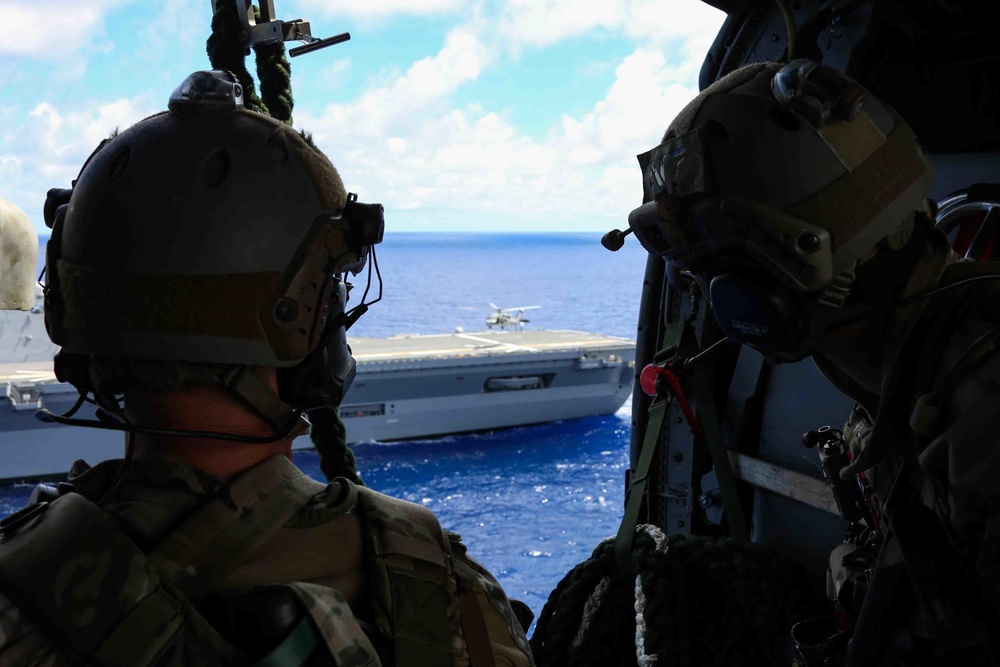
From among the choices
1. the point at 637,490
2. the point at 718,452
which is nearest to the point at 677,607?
the point at 637,490

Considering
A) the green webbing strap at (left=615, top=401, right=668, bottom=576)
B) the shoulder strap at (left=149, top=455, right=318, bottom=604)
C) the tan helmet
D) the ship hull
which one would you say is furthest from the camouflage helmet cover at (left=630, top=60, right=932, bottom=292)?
the ship hull

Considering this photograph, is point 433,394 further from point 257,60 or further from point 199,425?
point 199,425

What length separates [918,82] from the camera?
3156 mm

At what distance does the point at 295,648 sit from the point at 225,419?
41 cm

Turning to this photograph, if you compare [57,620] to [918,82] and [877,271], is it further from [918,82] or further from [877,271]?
[918,82]

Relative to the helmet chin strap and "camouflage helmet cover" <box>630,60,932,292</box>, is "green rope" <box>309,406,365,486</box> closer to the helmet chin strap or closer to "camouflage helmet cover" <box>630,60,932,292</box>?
the helmet chin strap

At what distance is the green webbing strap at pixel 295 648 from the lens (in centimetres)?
119

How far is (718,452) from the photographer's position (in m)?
3.25

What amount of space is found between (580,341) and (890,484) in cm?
2381

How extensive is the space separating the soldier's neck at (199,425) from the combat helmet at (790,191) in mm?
969

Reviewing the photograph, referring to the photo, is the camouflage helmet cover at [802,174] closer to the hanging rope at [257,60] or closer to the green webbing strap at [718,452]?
the hanging rope at [257,60]

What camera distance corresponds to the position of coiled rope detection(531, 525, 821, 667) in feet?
9.39

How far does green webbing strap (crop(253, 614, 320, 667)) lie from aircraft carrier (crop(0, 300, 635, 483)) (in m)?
17.5

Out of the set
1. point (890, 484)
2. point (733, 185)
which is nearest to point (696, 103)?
point (733, 185)
